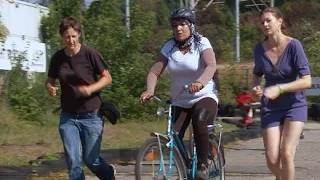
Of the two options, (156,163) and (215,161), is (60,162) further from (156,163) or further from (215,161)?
(156,163)

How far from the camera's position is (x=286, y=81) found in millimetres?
6934

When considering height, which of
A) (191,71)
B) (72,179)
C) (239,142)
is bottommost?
(239,142)

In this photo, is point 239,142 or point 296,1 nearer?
point 239,142

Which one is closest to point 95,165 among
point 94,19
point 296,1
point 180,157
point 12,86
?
point 180,157

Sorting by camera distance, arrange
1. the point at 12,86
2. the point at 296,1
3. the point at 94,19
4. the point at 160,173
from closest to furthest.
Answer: the point at 160,173 < the point at 12,86 < the point at 94,19 < the point at 296,1

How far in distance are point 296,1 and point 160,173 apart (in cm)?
5493

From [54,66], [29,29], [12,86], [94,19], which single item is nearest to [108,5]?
[94,19]

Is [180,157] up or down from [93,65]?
down

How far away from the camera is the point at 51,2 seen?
26938mm

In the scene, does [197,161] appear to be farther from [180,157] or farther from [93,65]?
[93,65]

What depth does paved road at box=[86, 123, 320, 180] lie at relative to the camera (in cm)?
1009

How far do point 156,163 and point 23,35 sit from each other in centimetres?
1813

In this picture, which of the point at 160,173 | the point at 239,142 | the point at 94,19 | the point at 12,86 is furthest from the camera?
the point at 94,19

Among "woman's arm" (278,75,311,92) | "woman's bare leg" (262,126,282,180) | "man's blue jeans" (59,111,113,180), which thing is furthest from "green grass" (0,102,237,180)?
"woman's arm" (278,75,311,92)
